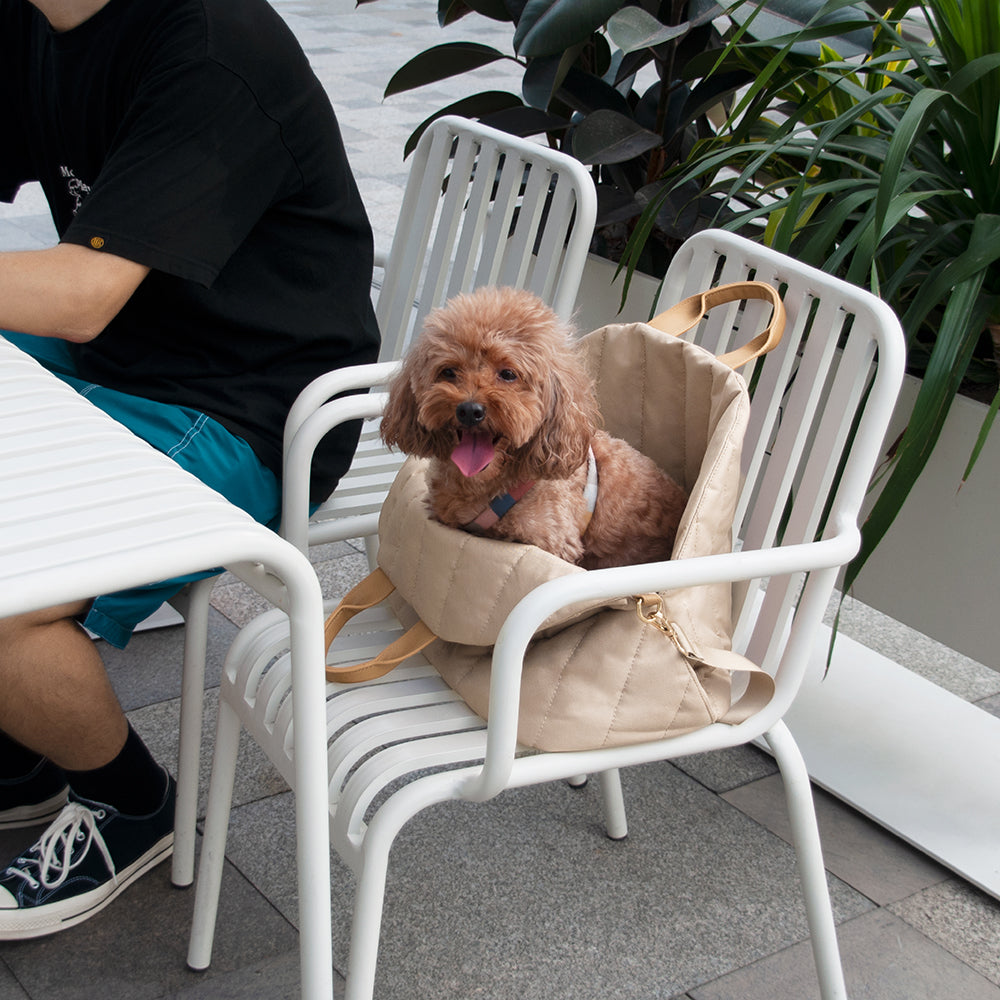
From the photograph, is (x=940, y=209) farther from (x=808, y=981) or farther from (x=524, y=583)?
(x=808, y=981)

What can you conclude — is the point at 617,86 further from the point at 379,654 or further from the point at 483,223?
the point at 379,654

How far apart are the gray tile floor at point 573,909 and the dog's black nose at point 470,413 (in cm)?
84

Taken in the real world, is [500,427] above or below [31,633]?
above

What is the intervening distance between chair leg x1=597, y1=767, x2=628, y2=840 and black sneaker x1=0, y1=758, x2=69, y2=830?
2.93ft

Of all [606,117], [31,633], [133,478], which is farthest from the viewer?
[606,117]

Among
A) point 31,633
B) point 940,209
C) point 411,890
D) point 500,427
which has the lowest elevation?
point 411,890

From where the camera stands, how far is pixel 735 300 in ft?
5.12

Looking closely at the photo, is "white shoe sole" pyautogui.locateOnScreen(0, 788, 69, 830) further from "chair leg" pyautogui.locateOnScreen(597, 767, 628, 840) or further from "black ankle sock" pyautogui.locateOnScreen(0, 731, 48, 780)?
"chair leg" pyautogui.locateOnScreen(597, 767, 628, 840)

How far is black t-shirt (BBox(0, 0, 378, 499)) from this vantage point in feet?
4.89

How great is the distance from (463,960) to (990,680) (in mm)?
1429

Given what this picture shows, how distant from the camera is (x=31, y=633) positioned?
1.49m

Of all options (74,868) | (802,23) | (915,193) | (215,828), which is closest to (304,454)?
(215,828)

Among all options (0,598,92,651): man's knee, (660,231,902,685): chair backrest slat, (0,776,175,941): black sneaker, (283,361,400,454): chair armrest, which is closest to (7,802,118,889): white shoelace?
(0,776,175,941): black sneaker

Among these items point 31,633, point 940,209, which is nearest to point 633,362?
point 940,209
